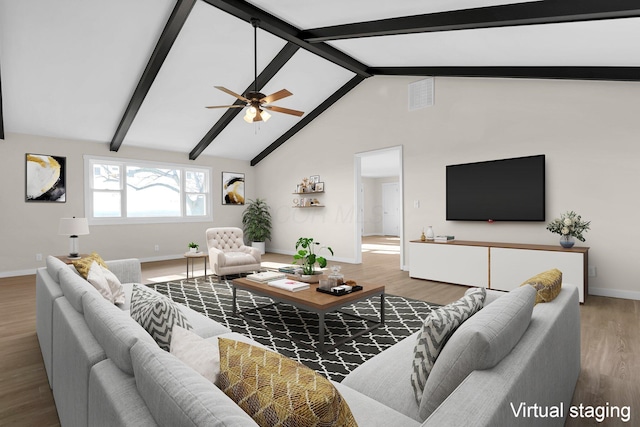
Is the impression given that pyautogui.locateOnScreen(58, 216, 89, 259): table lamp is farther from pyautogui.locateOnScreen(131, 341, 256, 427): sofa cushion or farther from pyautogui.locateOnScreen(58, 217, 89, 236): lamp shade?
pyautogui.locateOnScreen(131, 341, 256, 427): sofa cushion

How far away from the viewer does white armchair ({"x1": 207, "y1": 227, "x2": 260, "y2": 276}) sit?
5070 millimetres

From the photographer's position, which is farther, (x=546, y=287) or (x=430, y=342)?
(x=546, y=287)

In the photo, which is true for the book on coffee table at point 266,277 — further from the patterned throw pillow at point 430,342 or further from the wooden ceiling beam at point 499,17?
the wooden ceiling beam at point 499,17

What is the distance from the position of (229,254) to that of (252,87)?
291cm

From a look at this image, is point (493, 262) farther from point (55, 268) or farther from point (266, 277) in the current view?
Result: point (55, 268)

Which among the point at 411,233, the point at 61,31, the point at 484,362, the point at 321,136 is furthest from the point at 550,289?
the point at 321,136

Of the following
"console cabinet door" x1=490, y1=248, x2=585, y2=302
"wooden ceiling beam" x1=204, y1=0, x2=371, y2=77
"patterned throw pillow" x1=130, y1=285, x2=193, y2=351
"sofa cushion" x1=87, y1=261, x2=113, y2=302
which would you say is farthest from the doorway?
"patterned throw pillow" x1=130, y1=285, x2=193, y2=351

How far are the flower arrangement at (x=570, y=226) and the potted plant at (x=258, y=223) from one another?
597 centimetres

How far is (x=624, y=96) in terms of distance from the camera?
3.92m

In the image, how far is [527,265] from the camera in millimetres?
4160

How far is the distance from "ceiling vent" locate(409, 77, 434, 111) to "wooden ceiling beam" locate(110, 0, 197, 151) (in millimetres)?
3530

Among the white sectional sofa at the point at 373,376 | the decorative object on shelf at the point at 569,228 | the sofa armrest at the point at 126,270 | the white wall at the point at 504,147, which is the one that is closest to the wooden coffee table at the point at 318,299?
the white sectional sofa at the point at 373,376

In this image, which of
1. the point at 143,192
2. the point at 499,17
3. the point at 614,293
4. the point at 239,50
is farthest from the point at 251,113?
the point at 614,293

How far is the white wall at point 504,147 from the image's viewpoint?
3980 millimetres
